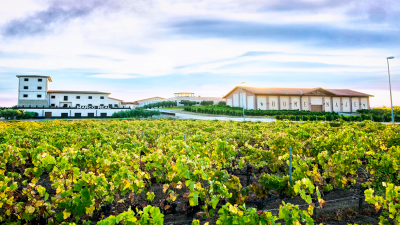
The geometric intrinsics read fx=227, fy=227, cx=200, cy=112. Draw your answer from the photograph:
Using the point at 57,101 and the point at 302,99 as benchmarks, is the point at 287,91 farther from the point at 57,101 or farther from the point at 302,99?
the point at 57,101

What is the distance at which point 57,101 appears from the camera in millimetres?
54812

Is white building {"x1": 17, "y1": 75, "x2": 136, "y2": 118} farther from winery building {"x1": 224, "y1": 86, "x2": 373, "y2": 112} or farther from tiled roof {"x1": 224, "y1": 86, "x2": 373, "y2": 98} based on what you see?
tiled roof {"x1": 224, "y1": 86, "x2": 373, "y2": 98}

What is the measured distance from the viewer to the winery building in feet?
170

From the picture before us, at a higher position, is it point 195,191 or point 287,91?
point 287,91

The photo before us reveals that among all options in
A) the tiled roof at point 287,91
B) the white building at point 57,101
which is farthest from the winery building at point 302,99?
the white building at point 57,101

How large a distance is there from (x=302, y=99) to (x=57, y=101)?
192 feet

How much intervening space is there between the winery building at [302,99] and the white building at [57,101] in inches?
1249

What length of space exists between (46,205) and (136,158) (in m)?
2.14

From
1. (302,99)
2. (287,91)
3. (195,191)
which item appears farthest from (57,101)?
(195,191)

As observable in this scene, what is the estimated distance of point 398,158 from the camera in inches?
A: 217

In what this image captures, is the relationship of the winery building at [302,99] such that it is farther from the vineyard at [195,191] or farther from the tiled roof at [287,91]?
the vineyard at [195,191]

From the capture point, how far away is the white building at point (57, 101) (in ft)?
161

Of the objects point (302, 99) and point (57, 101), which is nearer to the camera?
point (302, 99)

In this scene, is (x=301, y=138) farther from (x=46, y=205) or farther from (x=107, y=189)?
(x=46, y=205)
